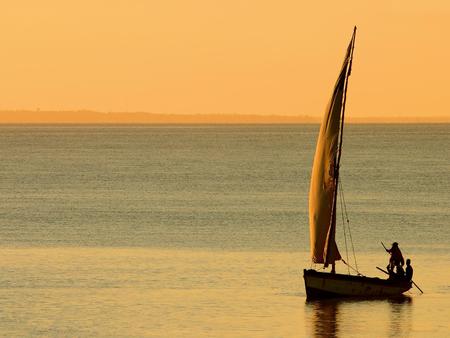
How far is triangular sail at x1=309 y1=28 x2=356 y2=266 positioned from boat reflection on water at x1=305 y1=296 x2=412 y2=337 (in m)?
3.24

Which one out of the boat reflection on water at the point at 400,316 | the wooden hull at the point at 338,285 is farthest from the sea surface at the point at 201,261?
the wooden hull at the point at 338,285

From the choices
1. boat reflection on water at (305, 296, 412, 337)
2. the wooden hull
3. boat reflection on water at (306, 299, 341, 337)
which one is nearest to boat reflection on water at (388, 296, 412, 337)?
boat reflection on water at (305, 296, 412, 337)

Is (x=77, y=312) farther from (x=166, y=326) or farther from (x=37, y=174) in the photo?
(x=37, y=174)

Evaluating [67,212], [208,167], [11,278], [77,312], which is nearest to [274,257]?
[11,278]

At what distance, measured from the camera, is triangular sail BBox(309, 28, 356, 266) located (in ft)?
177

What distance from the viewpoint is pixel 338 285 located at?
171 feet

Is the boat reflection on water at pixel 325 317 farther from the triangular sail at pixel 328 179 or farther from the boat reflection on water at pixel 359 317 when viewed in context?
the triangular sail at pixel 328 179

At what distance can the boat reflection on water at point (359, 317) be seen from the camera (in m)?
46.0

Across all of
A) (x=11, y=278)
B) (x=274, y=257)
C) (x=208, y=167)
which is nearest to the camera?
(x=11, y=278)

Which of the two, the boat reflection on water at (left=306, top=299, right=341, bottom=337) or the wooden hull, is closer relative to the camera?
the boat reflection on water at (left=306, top=299, right=341, bottom=337)

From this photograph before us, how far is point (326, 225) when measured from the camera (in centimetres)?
5481

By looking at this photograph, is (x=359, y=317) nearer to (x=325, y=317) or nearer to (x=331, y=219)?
(x=325, y=317)

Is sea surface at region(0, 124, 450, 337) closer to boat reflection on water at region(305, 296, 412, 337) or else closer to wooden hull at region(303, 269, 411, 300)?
boat reflection on water at region(305, 296, 412, 337)

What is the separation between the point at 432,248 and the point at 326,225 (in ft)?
54.6
